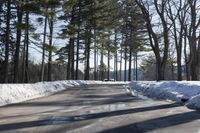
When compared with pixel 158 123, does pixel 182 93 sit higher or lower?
higher

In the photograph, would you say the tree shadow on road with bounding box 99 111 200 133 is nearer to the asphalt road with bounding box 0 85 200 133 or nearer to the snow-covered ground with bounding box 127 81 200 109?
the asphalt road with bounding box 0 85 200 133

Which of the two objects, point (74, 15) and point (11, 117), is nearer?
point (11, 117)

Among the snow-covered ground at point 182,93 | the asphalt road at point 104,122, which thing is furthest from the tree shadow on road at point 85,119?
the snow-covered ground at point 182,93

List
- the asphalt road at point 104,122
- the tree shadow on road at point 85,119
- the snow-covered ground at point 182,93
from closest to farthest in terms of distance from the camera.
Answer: the asphalt road at point 104,122
the tree shadow on road at point 85,119
the snow-covered ground at point 182,93

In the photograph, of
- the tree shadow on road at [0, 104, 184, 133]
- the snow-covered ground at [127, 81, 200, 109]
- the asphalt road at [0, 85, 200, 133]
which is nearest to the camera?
the asphalt road at [0, 85, 200, 133]

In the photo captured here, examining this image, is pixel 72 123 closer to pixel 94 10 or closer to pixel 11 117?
pixel 11 117

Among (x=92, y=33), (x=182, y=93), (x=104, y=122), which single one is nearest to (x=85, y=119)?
(x=104, y=122)

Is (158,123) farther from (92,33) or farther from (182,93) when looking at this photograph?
(92,33)

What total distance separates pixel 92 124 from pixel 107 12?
5619 centimetres

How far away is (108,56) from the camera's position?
89938mm

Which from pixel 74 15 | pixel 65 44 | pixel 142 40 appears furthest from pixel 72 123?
pixel 142 40

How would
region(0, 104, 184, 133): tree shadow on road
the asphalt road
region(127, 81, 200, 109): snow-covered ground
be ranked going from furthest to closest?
region(127, 81, 200, 109): snow-covered ground
region(0, 104, 184, 133): tree shadow on road
the asphalt road

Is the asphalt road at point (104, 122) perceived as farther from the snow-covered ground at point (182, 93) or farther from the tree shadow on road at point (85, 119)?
the snow-covered ground at point (182, 93)

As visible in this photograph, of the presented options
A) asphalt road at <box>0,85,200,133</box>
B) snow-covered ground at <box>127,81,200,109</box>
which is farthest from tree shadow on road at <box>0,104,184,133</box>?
snow-covered ground at <box>127,81,200,109</box>
